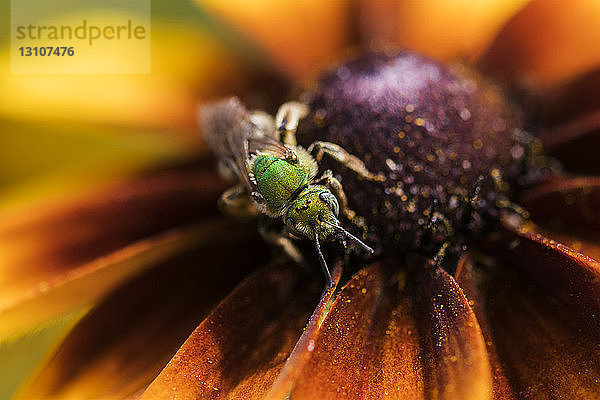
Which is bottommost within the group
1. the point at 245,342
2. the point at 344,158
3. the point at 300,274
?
the point at 245,342

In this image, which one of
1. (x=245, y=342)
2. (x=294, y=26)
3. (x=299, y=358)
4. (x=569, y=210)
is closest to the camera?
(x=299, y=358)

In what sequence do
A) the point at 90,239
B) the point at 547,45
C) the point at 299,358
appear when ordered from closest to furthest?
the point at 299,358, the point at 90,239, the point at 547,45

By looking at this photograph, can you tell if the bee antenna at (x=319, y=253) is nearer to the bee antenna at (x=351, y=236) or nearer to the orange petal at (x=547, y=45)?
the bee antenna at (x=351, y=236)

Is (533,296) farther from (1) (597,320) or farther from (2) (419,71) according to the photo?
(2) (419,71)

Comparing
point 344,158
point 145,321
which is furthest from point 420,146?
point 145,321

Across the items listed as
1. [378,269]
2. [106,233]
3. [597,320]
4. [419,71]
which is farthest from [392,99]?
[106,233]

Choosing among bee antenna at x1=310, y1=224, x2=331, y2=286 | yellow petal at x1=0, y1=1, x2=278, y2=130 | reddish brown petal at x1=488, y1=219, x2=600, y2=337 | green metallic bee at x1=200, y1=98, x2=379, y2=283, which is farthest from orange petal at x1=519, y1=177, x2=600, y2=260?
yellow petal at x1=0, y1=1, x2=278, y2=130

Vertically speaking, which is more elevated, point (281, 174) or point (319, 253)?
point (281, 174)

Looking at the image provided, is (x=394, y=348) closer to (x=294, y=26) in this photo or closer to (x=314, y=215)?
(x=314, y=215)
